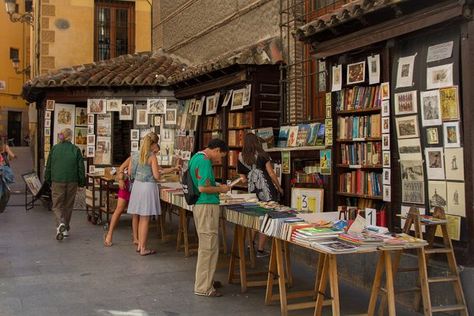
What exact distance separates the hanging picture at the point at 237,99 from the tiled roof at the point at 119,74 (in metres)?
3.66

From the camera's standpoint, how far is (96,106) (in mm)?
14227

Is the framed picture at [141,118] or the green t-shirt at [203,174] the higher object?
the framed picture at [141,118]

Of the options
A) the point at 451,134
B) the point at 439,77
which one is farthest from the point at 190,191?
the point at 439,77

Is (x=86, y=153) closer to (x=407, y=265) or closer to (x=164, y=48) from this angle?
(x=164, y=48)

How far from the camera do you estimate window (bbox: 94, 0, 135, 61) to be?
18.3 metres

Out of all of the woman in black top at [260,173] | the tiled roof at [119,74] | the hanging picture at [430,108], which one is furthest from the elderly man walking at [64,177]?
the hanging picture at [430,108]

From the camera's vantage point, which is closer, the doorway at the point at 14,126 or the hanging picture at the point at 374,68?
the hanging picture at the point at 374,68

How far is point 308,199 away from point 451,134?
2931 mm

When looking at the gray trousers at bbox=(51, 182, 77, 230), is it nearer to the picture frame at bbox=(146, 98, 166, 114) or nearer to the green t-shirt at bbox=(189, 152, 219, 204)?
the green t-shirt at bbox=(189, 152, 219, 204)

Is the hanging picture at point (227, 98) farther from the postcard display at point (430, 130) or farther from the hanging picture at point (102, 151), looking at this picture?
the hanging picture at point (102, 151)

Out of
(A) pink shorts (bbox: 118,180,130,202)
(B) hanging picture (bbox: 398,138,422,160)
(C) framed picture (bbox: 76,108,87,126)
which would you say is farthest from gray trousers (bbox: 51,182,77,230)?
(B) hanging picture (bbox: 398,138,422,160)

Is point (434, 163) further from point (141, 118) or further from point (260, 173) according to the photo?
point (141, 118)

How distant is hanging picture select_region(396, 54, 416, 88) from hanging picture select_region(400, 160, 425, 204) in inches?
35.6

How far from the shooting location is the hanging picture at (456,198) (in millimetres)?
5441
